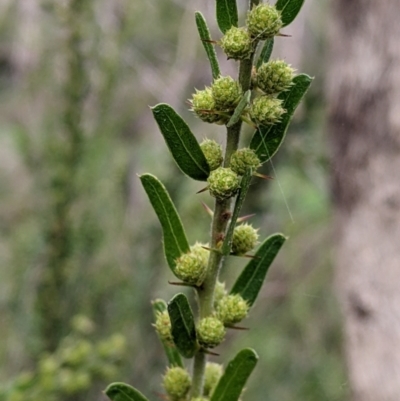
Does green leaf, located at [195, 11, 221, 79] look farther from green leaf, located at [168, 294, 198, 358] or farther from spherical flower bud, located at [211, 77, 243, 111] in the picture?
green leaf, located at [168, 294, 198, 358]

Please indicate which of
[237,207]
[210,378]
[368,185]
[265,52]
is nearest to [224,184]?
[237,207]

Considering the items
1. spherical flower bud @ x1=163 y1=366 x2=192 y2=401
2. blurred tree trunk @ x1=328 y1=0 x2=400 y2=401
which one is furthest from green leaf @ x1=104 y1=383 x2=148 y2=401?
blurred tree trunk @ x1=328 y1=0 x2=400 y2=401

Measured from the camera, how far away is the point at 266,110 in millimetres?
525

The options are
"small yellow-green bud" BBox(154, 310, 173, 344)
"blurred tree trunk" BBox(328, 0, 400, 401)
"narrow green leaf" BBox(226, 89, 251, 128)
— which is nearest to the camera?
"narrow green leaf" BBox(226, 89, 251, 128)

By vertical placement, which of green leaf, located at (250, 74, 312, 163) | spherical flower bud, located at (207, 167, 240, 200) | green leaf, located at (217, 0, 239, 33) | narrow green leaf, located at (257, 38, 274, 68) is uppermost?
green leaf, located at (217, 0, 239, 33)

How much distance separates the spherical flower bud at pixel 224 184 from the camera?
1.68 feet

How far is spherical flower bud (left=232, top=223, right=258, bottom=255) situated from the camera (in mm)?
584

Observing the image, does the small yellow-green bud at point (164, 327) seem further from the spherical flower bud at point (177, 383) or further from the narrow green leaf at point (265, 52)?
the narrow green leaf at point (265, 52)

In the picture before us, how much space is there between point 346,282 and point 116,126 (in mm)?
891

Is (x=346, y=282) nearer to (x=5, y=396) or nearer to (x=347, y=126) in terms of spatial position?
(x=347, y=126)

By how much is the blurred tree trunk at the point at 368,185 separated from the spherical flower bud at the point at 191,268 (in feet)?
3.30

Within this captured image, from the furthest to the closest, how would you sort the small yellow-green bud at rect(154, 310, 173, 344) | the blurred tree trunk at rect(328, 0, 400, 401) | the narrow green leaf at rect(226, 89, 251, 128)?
the blurred tree trunk at rect(328, 0, 400, 401), the small yellow-green bud at rect(154, 310, 173, 344), the narrow green leaf at rect(226, 89, 251, 128)

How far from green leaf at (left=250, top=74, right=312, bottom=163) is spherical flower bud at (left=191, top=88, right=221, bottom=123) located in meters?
0.04

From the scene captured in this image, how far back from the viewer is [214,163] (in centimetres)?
56
